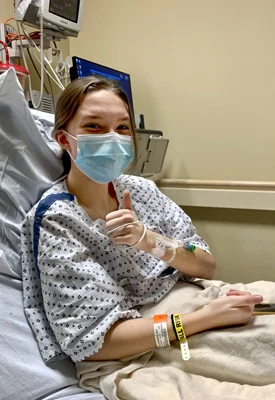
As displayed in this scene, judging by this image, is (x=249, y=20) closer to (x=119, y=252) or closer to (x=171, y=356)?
(x=119, y=252)

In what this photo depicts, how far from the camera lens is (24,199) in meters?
1.08

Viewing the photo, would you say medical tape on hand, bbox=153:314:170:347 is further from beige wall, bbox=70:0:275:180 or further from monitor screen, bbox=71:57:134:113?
beige wall, bbox=70:0:275:180

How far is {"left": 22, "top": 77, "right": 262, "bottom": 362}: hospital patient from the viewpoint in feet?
2.92

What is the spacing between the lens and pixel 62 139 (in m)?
1.10

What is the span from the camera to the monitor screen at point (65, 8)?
1.72 m

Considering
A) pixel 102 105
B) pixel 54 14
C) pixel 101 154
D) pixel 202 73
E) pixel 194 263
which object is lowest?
pixel 194 263

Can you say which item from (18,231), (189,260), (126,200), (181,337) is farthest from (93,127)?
(181,337)

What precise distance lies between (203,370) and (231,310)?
16 centimetres

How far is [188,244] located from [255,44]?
1283 mm

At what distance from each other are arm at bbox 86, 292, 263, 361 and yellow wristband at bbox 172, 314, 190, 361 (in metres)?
0.01

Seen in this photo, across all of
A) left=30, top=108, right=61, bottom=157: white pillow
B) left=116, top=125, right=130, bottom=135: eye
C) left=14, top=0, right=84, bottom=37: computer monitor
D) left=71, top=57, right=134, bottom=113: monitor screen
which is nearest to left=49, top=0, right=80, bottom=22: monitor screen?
left=14, top=0, right=84, bottom=37: computer monitor

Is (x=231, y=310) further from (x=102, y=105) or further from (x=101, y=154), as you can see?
(x=102, y=105)

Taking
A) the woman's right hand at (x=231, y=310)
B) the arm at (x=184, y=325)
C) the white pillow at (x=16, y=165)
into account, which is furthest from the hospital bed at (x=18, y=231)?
the woman's right hand at (x=231, y=310)

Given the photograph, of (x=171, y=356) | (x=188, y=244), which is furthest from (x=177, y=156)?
(x=171, y=356)
